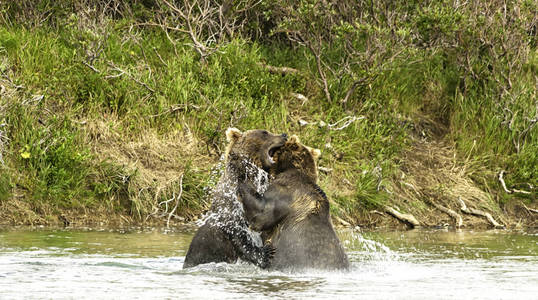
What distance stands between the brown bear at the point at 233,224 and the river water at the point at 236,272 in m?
0.09

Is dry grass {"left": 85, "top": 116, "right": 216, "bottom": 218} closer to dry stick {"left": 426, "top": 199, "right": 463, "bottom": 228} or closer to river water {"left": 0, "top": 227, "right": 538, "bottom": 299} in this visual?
river water {"left": 0, "top": 227, "right": 538, "bottom": 299}

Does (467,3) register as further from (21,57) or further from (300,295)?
(300,295)

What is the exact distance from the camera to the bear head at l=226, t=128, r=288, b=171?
7262 millimetres

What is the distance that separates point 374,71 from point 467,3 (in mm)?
1795

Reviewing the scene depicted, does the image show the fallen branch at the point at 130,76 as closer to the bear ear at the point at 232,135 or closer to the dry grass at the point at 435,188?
the dry grass at the point at 435,188

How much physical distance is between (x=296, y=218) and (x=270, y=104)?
6.10m

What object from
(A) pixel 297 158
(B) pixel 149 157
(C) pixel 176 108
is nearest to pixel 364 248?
(A) pixel 297 158

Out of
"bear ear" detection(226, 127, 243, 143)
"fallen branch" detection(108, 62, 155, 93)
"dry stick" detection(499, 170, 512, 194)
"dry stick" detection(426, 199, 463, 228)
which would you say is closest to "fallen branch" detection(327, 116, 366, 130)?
"dry stick" detection(426, 199, 463, 228)

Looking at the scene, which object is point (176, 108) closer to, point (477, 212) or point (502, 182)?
point (477, 212)

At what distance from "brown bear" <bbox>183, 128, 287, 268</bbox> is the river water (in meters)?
0.09

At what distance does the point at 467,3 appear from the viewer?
518 inches

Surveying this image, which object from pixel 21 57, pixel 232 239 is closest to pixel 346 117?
pixel 21 57

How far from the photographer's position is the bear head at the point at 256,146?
7.26 meters

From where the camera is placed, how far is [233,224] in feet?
23.2
